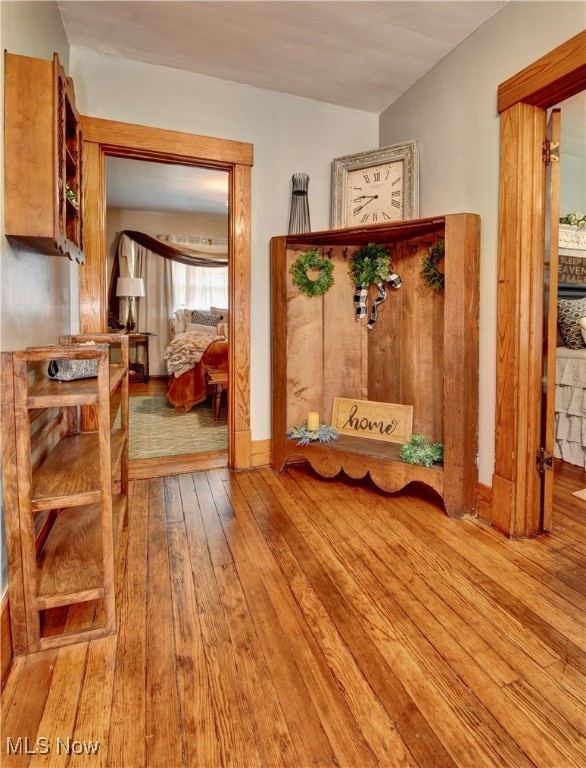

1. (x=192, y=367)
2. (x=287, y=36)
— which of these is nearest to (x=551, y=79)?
(x=287, y=36)

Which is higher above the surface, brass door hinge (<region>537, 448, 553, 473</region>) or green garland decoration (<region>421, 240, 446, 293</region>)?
green garland decoration (<region>421, 240, 446, 293</region>)

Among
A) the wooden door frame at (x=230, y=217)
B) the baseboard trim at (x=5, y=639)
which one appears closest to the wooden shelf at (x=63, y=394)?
the baseboard trim at (x=5, y=639)

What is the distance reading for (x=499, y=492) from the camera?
2020 mm

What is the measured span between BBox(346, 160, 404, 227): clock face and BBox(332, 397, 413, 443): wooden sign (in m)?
1.13

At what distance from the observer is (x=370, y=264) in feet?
8.71

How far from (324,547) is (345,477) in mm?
844

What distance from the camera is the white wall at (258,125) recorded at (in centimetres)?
240

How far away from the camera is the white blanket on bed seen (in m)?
4.44

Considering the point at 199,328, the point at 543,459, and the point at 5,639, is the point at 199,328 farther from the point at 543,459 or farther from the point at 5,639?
the point at 5,639

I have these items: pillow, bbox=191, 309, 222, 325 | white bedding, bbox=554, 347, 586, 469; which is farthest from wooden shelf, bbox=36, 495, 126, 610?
pillow, bbox=191, 309, 222, 325

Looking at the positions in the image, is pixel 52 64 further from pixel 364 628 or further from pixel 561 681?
pixel 561 681

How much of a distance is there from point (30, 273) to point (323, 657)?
1629mm

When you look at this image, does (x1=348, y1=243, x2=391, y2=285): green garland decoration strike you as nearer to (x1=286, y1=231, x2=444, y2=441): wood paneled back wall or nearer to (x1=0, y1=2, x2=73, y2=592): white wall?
(x1=286, y1=231, x2=444, y2=441): wood paneled back wall

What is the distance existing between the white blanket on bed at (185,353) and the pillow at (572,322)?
322 cm
